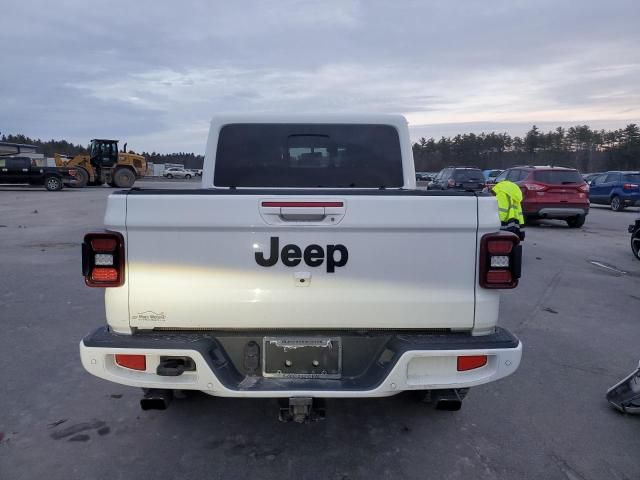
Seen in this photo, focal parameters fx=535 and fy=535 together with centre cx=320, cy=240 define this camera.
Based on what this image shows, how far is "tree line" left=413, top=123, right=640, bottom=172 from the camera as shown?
74.4 metres

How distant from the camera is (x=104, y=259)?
9.48 feet

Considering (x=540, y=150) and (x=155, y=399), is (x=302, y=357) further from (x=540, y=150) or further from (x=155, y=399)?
(x=540, y=150)

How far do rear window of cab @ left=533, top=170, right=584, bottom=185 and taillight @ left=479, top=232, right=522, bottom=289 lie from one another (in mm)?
13888

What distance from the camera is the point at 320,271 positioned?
2.93m

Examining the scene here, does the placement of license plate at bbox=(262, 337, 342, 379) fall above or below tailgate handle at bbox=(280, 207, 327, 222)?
below

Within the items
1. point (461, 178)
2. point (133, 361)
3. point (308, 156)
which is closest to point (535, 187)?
point (461, 178)

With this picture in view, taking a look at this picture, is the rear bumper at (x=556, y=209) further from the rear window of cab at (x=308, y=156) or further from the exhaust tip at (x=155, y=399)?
the exhaust tip at (x=155, y=399)

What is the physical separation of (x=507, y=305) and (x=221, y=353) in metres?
4.94

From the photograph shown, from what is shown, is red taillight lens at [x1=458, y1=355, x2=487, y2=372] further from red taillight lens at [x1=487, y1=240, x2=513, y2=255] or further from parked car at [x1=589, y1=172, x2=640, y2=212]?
parked car at [x1=589, y1=172, x2=640, y2=212]

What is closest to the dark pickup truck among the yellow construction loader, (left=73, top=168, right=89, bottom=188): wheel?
(left=73, top=168, right=89, bottom=188): wheel

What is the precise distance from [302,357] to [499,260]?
47.9 inches

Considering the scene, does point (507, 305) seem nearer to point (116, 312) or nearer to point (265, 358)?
point (265, 358)

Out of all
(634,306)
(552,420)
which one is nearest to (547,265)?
(634,306)

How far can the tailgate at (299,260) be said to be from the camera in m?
2.87
